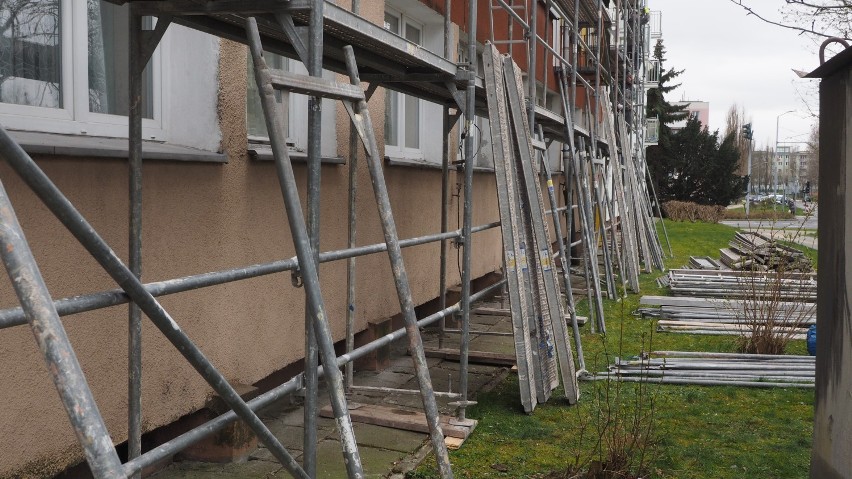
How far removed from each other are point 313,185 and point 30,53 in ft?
5.08

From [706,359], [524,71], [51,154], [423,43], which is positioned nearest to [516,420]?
[706,359]

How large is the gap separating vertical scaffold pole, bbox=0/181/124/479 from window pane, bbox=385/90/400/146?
668 cm

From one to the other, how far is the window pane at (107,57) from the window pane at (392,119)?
4077 mm

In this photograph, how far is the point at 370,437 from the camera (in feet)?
16.7

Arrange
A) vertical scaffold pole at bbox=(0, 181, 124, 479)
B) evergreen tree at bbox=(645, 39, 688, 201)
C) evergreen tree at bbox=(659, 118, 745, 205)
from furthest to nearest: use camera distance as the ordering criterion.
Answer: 1. evergreen tree at bbox=(645, 39, 688, 201)
2. evergreen tree at bbox=(659, 118, 745, 205)
3. vertical scaffold pole at bbox=(0, 181, 124, 479)

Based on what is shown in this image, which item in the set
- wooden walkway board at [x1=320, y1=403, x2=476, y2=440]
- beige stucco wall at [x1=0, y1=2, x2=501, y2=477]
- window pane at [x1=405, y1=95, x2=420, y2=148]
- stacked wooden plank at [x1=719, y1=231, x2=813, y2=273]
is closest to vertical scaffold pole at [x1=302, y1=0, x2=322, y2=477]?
beige stucco wall at [x1=0, y1=2, x2=501, y2=477]

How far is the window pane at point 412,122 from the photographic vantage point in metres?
8.76

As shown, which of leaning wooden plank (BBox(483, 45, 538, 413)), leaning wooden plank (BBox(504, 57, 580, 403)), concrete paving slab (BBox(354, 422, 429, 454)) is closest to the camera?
concrete paving slab (BBox(354, 422, 429, 454))

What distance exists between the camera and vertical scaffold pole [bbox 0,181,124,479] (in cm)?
150

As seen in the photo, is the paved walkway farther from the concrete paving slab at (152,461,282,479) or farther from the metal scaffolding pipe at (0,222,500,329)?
the metal scaffolding pipe at (0,222,500,329)

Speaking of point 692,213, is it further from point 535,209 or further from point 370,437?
point 370,437

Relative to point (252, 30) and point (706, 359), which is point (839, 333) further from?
point (706, 359)

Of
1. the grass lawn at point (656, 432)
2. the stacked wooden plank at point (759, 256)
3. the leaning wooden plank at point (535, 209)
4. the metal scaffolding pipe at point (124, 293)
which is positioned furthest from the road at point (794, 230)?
the metal scaffolding pipe at point (124, 293)

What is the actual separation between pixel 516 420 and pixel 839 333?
239 centimetres
